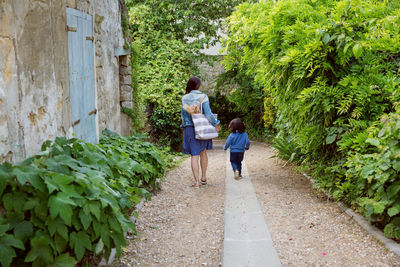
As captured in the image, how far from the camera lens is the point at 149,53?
10953 mm

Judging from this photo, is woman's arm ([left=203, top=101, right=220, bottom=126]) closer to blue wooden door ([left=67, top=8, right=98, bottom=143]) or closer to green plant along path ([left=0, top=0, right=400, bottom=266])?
green plant along path ([left=0, top=0, right=400, bottom=266])

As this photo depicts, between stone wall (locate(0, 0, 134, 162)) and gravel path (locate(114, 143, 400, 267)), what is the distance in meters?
1.29

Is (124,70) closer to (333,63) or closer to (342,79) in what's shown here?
(333,63)

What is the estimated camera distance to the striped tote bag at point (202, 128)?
224 inches

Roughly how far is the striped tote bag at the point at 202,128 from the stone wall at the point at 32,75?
226cm

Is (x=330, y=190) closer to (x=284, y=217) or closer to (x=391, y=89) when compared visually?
(x=284, y=217)

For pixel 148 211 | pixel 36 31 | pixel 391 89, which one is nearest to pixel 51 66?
pixel 36 31

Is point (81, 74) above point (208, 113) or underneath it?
above

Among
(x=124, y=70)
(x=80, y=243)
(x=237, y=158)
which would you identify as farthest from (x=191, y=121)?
(x=80, y=243)

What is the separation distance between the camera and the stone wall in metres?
2.67

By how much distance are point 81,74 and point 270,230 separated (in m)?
2.62

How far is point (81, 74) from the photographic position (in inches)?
163

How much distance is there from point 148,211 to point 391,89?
3.11 m

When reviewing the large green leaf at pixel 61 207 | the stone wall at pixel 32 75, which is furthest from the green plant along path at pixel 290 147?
the stone wall at pixel 32 75
